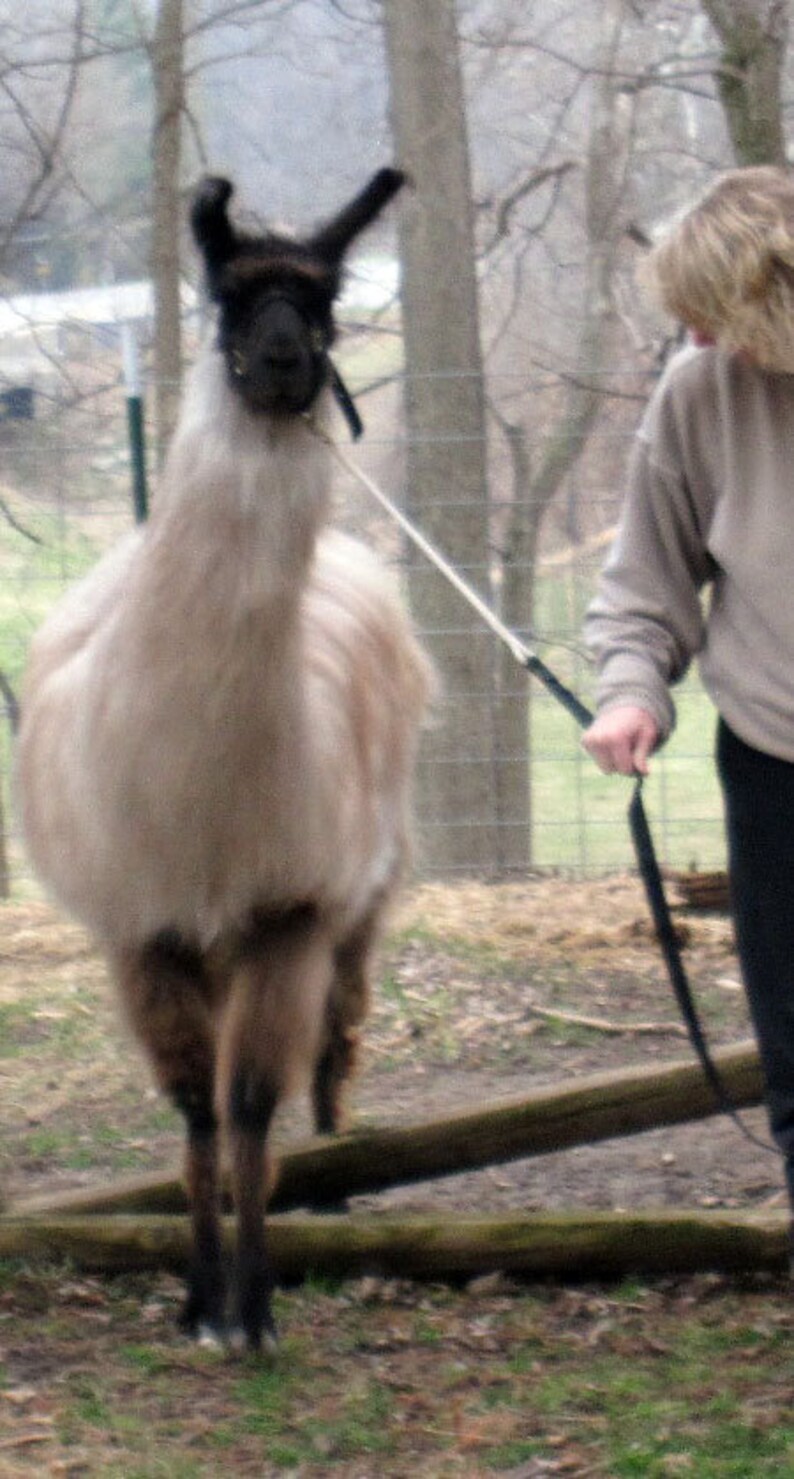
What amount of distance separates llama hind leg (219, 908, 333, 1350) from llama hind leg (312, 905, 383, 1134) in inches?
33.2

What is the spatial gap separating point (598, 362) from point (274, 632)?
874 cm

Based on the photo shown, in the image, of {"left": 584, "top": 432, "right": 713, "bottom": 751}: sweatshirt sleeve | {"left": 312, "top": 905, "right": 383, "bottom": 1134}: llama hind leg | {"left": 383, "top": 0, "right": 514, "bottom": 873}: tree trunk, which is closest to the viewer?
{"left": 584, "top": 432, "right": 713, "bottom": 751}: sweatshirt sleeve

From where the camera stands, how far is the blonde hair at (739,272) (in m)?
2.65

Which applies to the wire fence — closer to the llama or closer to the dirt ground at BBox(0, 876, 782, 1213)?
the dirt ground at BBox(0, 876, 782, 1213)

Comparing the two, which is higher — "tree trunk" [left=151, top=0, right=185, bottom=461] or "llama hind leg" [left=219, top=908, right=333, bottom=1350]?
"tree trunk" [left=151, top=0, right=185, bottom=461]

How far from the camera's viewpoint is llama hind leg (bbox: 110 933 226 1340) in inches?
139

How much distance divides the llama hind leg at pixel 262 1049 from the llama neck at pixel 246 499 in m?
0.71

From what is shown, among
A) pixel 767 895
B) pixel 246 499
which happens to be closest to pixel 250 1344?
pixel 767 895

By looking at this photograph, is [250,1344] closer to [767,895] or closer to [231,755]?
[231,755]

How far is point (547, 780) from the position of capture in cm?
895

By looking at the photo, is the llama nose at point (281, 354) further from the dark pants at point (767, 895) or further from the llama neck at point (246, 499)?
the dark pants at point (767, 895)

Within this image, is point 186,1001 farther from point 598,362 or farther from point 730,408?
point 598,362

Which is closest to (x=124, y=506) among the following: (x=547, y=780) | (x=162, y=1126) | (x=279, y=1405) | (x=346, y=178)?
(x=547, y=780)

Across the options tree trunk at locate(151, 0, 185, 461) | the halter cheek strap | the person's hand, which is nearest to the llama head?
the halter cheek strap
